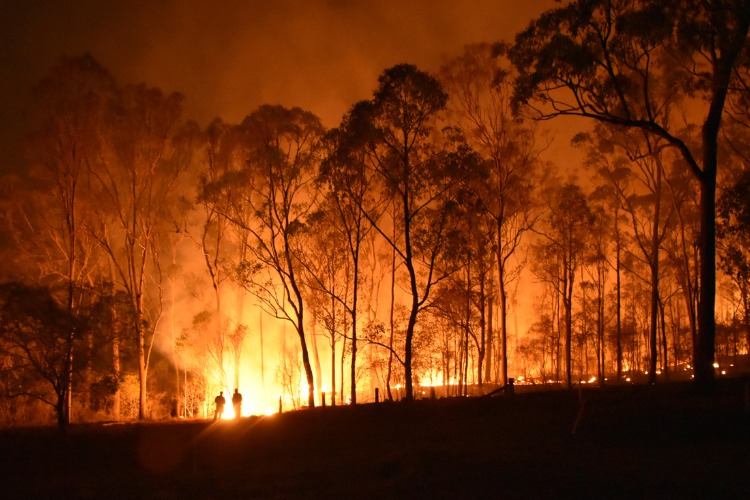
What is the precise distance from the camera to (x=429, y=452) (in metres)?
12.0

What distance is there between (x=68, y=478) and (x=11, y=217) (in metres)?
21.4

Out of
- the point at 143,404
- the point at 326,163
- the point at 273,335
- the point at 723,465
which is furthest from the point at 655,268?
the point at 273,335

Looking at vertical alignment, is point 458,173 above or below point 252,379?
above

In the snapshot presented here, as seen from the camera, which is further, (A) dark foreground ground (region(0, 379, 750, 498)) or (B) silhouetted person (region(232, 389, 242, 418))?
(B) silhouetted person (region(232, 389, 242, 418))

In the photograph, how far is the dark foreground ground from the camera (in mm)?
9531

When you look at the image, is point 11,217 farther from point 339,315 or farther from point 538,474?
point 538,474

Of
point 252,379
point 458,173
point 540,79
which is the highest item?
point 540,79

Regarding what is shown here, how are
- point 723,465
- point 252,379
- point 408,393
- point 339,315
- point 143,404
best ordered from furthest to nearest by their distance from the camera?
point 252,379
point 339,315
point 143,404
point 408,393
point 723,465

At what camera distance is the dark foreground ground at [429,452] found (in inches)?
375

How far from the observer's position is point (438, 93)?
67.7ft

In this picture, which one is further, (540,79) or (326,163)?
(326,163)

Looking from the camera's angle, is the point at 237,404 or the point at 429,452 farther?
the point at 237,404

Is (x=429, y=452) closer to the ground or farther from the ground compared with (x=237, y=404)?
farther from the ground

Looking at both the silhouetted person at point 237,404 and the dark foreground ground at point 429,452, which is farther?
the silhouetted person at point 237,404
